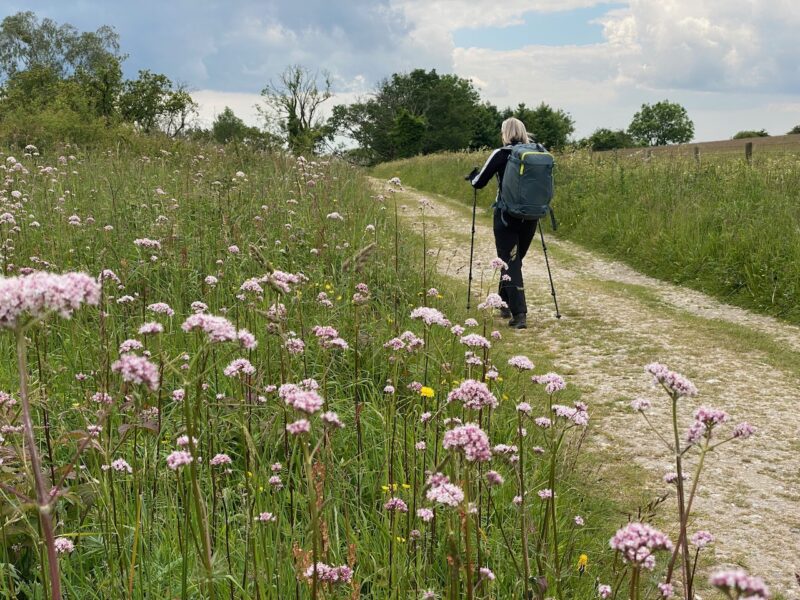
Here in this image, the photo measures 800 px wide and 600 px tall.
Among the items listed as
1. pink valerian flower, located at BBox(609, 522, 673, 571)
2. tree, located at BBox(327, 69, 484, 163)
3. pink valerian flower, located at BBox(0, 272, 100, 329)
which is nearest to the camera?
pink valerian flower, located at BBox(0, 272, 100, 329)

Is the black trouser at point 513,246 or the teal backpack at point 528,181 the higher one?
the teal backpack at point 528,181

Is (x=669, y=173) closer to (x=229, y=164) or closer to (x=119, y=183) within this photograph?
(x=229, y=164)

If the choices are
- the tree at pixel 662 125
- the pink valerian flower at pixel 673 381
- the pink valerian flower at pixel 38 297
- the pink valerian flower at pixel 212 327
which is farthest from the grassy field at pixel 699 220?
the tree at pixel 662 125

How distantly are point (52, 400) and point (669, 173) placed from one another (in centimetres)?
1429

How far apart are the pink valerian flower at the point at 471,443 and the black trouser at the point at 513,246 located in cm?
693

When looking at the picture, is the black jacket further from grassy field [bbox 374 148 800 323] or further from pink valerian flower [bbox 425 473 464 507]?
pink valerian flower [bbox 425 473 464 507]

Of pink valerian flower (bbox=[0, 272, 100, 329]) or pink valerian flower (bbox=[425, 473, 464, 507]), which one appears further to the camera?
pink valerian flower (bbox=[425, 473, 464, 507])

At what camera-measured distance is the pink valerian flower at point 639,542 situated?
147 centimetres

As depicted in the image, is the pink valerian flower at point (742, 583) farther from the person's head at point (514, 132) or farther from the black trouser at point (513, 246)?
the person's head at point (514, 132)

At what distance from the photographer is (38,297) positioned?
132 cm

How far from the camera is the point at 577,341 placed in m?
8.12

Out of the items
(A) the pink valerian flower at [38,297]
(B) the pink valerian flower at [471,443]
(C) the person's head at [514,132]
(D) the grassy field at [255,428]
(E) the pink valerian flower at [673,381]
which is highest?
(C) the person's head at [514,132]

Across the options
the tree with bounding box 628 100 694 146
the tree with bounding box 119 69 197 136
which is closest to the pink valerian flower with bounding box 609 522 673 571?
the tree with bounding box 119 69 197 136

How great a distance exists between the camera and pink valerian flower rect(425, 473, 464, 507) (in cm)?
171
